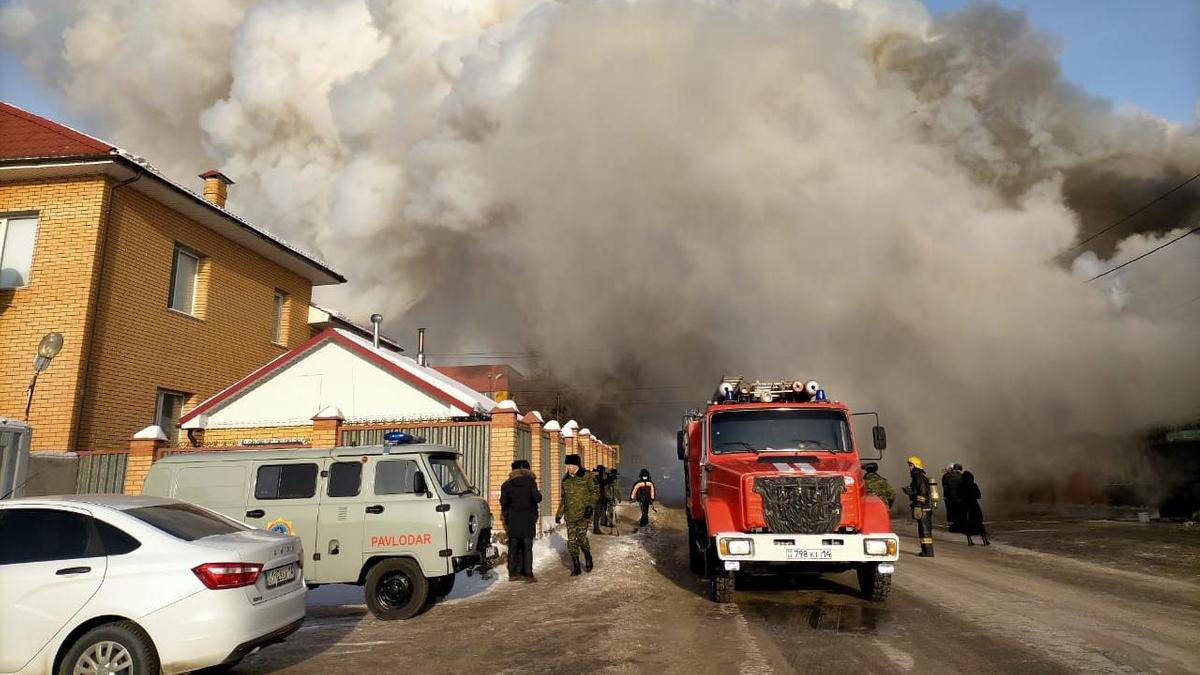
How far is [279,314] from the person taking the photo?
19844mm

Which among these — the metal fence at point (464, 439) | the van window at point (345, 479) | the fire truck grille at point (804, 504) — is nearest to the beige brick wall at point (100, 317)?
the metal fence at point (464, 439)

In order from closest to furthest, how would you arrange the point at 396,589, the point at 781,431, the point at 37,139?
the point at 396,589 → the point at 781,431 → the point at 37,139

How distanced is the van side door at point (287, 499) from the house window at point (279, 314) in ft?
44.1

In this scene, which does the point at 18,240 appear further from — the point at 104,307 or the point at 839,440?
the point at 839,440

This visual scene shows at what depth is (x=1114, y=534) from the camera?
48.5ft

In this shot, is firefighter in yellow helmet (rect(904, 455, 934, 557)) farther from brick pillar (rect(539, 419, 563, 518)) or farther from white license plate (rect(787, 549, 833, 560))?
brick pillar (rect(539, 419, 563, 518))

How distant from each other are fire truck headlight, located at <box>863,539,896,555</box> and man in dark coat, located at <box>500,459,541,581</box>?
4.25 meters

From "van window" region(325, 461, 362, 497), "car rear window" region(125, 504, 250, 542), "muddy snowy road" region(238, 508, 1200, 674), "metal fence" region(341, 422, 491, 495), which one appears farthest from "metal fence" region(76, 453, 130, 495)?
"car rear window" region(125, 504, 250, 542)

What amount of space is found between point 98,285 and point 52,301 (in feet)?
2.79

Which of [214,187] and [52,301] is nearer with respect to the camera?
[52,301]

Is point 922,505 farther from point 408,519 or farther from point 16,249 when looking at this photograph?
point 16,249

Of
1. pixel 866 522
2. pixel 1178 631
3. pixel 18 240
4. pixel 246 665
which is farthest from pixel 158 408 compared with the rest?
pixel 1178 631

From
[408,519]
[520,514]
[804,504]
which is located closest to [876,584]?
[804,504]

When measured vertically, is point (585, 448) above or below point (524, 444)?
above
